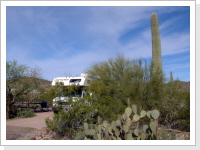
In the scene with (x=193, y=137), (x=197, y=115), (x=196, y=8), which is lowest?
(x=193, y=137)

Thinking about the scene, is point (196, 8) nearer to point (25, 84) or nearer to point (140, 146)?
point (140, 146)

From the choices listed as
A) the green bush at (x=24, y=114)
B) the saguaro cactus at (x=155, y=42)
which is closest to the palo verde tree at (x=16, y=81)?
the green bush at (x=24, y=114)

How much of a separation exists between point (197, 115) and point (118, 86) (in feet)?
17.1

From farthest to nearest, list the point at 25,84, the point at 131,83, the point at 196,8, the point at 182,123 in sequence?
the point at 25,84, the point at 131,83, the point at 182,123, the point at 196,8

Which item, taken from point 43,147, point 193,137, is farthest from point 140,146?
point 43,147

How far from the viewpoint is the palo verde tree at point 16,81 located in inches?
440

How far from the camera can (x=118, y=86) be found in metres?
9.02

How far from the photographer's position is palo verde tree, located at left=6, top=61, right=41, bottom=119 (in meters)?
11.2

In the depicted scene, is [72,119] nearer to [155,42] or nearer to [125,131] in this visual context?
[125,131]

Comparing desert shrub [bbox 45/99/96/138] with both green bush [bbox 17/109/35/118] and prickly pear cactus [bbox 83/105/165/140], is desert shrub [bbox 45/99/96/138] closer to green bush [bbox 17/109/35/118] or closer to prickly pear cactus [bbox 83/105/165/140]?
prickly pear cactus [bbox 83/105/165/140]

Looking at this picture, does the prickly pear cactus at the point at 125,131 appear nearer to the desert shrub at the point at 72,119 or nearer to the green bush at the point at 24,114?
the desert shrub at the point at 72,119

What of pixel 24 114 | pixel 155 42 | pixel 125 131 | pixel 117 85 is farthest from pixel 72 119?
pixel 24 114

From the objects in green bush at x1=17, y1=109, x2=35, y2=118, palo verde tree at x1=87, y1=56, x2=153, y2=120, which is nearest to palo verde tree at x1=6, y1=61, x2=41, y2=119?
green bush at x1=17, y1=109, x2=35, y2=118

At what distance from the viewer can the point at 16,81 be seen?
11.5m
